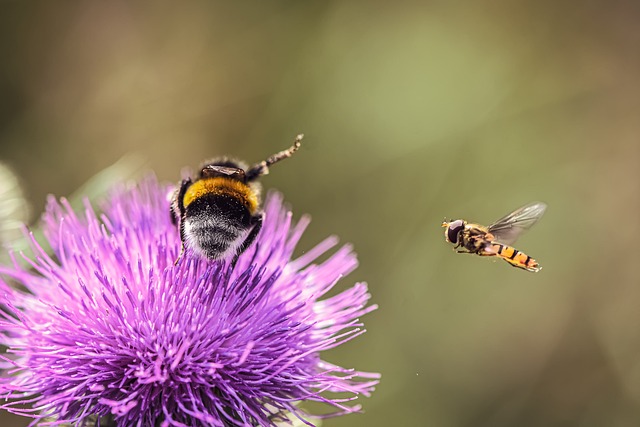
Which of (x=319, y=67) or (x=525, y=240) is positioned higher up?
(x=319, y=67)

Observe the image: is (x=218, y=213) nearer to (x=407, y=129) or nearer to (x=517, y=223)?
(x=517, y=223)

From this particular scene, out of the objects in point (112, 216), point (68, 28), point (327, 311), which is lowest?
point (327, 311)

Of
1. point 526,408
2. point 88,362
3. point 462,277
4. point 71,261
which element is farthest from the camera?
point 462,277

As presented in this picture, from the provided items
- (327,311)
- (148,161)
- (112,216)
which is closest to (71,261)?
(112,216)

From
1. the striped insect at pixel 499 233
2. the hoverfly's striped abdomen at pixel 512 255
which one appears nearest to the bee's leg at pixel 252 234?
the striped insect at pixel 499 233

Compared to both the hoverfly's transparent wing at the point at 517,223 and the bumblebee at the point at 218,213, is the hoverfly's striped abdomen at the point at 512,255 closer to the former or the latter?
the hoverfly's transparent wing at the point at 517,223

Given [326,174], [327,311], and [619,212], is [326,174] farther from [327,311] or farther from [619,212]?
[327,311]

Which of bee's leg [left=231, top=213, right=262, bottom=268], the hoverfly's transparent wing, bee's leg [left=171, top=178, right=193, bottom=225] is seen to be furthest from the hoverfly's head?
bee's leg [left=171, top=178, right=193, bottom=225]

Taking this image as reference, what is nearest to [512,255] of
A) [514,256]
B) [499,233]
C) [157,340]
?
[514,256]
